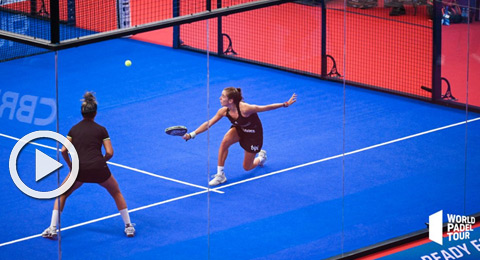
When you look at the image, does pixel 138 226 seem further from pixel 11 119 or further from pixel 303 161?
pixel 303 161

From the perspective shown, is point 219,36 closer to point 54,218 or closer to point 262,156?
point 262,156

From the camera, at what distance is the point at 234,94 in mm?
10203

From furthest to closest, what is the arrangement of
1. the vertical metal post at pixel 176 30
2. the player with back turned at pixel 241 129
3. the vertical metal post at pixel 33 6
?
the vertical metal post at pixel 176 30, the player with back turned at pixel 241 129, the vertical metal post at pixel 33 6

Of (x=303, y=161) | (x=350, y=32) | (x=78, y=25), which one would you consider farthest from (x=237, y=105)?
(x=350, y=32)

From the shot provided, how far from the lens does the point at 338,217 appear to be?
11102 mm

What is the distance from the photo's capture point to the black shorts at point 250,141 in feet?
33.4

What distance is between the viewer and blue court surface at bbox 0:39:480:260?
8.98 metres

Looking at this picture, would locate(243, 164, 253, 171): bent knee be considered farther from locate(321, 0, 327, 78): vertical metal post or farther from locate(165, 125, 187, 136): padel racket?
locate(321, 0, 327, 78): vertical metal post

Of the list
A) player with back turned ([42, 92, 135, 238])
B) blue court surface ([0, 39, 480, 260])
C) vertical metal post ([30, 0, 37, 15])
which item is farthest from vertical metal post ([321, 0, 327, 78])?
vertical metal post ([30, 0, 37, 15])

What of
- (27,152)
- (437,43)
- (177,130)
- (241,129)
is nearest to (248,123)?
(241,129)

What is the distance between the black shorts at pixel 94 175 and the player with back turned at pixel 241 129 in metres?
1.29

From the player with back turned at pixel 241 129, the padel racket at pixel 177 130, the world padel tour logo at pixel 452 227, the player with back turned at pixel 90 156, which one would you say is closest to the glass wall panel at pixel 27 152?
the player with back turned at pixel 90 156
